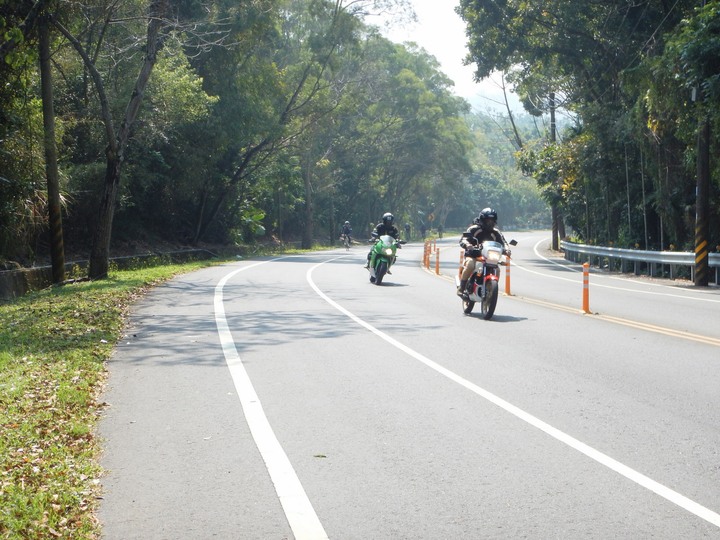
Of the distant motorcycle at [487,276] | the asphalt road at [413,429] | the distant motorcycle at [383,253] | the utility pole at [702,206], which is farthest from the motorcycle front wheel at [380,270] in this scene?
the asphalt road at [413,429]

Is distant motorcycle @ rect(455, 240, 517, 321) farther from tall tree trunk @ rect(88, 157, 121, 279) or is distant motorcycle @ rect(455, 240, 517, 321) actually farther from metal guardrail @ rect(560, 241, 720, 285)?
tall tree trunk @ rect(88, 157, 121, 279)

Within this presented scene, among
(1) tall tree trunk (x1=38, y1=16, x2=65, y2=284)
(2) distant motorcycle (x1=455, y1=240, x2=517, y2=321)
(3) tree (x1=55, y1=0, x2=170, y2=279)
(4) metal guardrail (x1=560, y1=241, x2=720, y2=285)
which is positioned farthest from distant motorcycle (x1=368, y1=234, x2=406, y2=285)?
(4) metal guardrail (x1=560, y1=241, x2=720, y2=285)

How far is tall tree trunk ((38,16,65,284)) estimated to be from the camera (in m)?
22.1

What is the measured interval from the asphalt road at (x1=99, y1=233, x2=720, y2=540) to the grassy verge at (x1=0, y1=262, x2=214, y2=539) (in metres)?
0.21

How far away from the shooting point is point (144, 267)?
110ft

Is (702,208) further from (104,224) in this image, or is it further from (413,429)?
(413,429)

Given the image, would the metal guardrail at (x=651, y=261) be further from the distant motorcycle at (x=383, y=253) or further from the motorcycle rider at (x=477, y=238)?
the motorcycle rider at (x=477, y=238)

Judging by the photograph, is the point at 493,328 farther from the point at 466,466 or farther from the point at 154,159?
the point at 154,159

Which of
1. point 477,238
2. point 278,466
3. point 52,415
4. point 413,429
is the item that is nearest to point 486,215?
point 477,238

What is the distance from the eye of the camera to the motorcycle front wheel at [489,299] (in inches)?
631

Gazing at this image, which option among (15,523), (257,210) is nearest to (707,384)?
(15,523)

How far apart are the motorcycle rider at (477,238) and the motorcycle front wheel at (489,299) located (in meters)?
0.65

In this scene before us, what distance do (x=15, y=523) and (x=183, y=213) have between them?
41736 mm

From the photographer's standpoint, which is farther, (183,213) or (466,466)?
(183,213)
